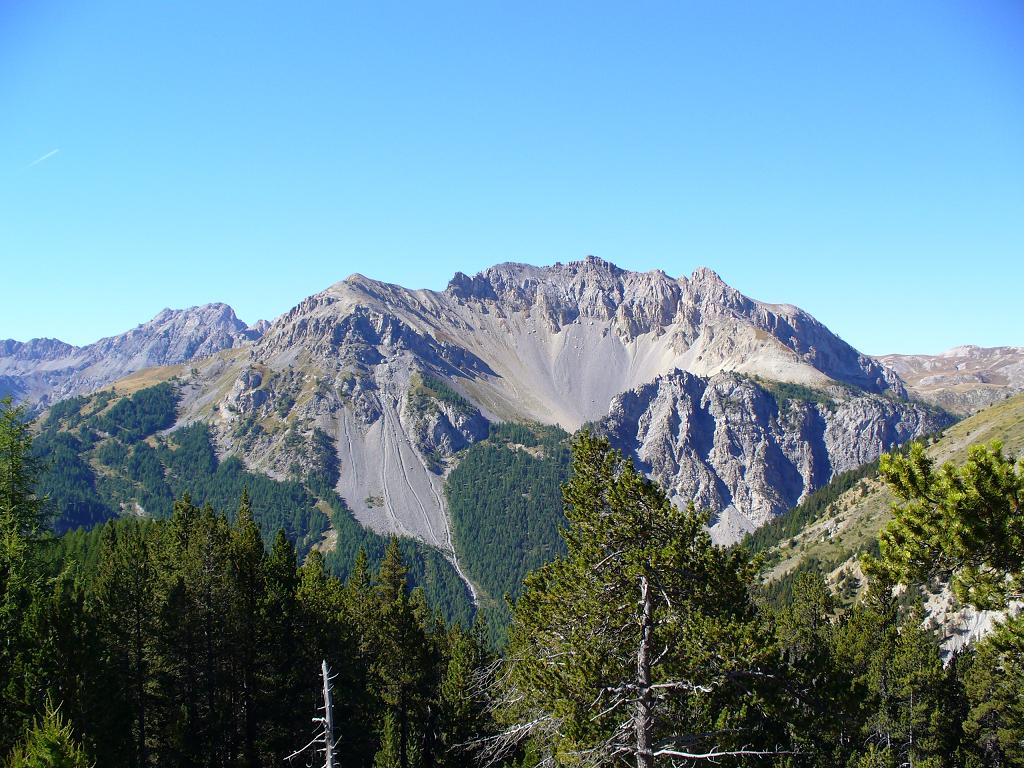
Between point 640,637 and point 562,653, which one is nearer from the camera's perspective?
point 640,637

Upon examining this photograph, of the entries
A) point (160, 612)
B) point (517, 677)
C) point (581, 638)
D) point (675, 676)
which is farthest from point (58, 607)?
point (675, 676)

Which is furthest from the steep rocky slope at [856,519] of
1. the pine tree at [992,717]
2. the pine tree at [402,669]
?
the pine tree at [402,669]

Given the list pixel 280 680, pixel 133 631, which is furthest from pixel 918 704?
pixel 133 631

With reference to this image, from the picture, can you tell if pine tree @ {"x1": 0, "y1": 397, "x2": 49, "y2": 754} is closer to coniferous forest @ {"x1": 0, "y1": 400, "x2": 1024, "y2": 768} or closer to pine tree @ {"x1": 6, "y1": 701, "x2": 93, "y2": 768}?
coniferous forest @ {"x1": 0, "y1": 400, "x2": 1024, "y2": 768}

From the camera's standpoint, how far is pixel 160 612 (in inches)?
1389

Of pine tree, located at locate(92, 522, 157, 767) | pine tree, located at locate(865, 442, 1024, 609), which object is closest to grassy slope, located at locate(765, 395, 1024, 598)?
pine tree, located at locate(92, 522, 157, 767)

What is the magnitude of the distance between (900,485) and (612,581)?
709 cm

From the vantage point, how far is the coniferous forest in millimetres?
15703

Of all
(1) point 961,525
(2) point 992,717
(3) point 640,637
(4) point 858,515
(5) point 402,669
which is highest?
(1) point 961,525

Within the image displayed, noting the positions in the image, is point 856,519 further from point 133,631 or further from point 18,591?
point 18,591

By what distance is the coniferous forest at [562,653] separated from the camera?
15.7 m

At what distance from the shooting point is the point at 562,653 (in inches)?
674

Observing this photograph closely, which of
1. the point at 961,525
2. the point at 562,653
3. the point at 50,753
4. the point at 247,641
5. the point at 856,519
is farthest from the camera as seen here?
the point at 856,519

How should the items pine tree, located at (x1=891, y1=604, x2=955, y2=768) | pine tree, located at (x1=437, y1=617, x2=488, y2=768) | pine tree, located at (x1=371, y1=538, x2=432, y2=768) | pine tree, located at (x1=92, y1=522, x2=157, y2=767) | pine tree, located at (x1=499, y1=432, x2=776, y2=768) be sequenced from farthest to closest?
pine tree, located at (x1=371, y1=538, x2=432, y2=768), pine tree, located at (x1=891, y1=604, x2=955, y2=768), pine tree, located at (x1=437, y1=617, x2=488, y2=768), pine tree, located at (x1=92, y1=522, x2=157, y2=767), pine tree, located at (x1=499, y1=432, x2=776, y2=768)
